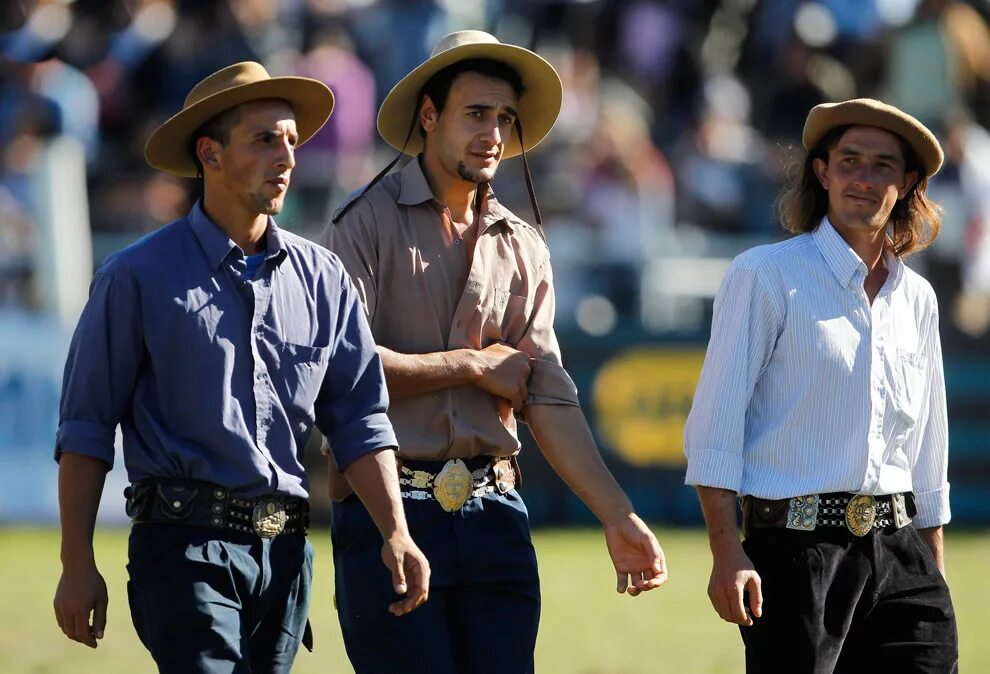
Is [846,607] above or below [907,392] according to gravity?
below

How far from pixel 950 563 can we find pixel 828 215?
20.5ft

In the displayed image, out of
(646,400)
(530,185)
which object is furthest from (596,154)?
(530,185)

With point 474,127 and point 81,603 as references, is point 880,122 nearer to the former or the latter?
point 474,127

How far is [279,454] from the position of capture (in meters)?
4.20

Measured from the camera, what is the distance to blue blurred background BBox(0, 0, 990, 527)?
40.1ft

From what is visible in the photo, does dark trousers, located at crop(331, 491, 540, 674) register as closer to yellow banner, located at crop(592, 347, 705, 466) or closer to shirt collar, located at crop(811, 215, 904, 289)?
shirt collar, located at crop(811, 215, 904, 289)

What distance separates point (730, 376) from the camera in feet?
15.0

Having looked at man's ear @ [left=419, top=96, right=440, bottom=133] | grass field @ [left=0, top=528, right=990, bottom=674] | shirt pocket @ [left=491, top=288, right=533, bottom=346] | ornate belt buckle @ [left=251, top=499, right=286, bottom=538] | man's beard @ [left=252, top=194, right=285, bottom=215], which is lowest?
grass field @ [left=0, top=528, right=990, bottom=674]

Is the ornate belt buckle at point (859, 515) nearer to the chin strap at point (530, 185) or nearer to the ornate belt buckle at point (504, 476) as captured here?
the ornate belt buckle at point (504, 476)

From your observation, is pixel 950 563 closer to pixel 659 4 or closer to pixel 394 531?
pixel 659 4

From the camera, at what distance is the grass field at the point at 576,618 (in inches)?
306

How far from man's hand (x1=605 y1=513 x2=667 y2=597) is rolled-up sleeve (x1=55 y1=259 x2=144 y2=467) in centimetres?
139

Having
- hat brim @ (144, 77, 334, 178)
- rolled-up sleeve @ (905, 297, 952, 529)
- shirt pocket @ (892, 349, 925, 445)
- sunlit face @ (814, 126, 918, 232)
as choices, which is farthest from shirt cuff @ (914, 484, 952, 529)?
hat brim @ (144, 77, 334, 178)

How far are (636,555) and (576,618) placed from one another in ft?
14.3
